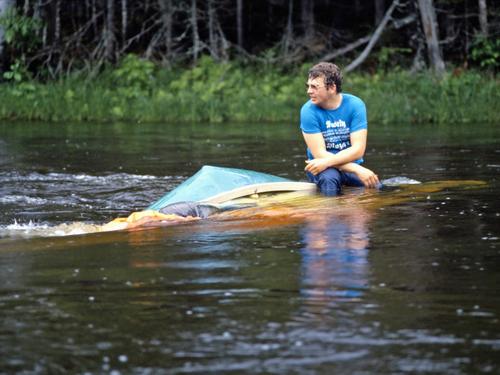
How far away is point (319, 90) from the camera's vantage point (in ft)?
30.8

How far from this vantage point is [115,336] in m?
4.80

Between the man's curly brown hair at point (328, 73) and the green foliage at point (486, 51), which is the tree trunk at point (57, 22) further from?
the man's curly brown hair at point (328, 73)

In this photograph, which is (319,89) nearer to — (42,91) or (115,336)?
(115,336)

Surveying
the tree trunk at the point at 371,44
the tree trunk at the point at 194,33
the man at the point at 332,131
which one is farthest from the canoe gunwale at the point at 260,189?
the tree trunk at the point at 194,33

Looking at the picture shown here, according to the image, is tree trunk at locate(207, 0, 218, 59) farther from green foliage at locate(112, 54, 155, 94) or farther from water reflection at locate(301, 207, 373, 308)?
water reflection at locate(301, 207, 373, 308)

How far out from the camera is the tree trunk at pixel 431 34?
72.8 ft

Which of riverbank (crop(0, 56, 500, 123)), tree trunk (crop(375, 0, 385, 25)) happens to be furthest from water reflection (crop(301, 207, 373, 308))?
tree trunk (crop(375, 0, 385, 25))

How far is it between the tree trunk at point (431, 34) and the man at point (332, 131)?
12.7 meters

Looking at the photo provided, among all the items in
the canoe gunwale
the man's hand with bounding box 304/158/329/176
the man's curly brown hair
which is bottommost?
the canoe gunwale

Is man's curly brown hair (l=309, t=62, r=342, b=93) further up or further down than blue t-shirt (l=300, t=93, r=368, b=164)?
further up

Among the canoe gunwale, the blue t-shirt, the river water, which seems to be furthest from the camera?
the blue t-shirt

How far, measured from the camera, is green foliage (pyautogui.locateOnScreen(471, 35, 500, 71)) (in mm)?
22703

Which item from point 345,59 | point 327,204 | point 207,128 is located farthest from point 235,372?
point 345,59

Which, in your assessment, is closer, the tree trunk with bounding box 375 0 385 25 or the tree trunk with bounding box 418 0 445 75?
the tree trunk with bounding box 418 0 445 75
